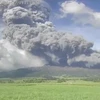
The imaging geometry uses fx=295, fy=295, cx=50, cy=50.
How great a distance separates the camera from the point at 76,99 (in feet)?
109

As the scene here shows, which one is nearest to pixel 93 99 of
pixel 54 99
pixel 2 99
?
pixel 54 99

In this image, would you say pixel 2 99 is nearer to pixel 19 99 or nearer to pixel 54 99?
pixel 19 99

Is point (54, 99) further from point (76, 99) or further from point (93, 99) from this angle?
point (93, 99)

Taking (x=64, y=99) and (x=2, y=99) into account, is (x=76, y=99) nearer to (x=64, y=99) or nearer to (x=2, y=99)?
(x=64, y=99)

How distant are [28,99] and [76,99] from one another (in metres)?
5.42

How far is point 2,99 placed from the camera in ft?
107

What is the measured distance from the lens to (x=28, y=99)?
32.8 meters

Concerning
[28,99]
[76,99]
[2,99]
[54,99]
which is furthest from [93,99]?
[2,99]

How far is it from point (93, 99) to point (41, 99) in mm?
6099

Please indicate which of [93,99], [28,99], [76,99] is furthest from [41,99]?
[93,99]

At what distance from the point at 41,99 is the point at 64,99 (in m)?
2.62

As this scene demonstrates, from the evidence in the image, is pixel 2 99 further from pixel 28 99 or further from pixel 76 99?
pixel 76 99

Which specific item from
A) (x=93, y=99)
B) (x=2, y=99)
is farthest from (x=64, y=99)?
(x=2, y=99)

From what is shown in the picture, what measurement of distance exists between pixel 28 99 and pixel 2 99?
9.39 feet
